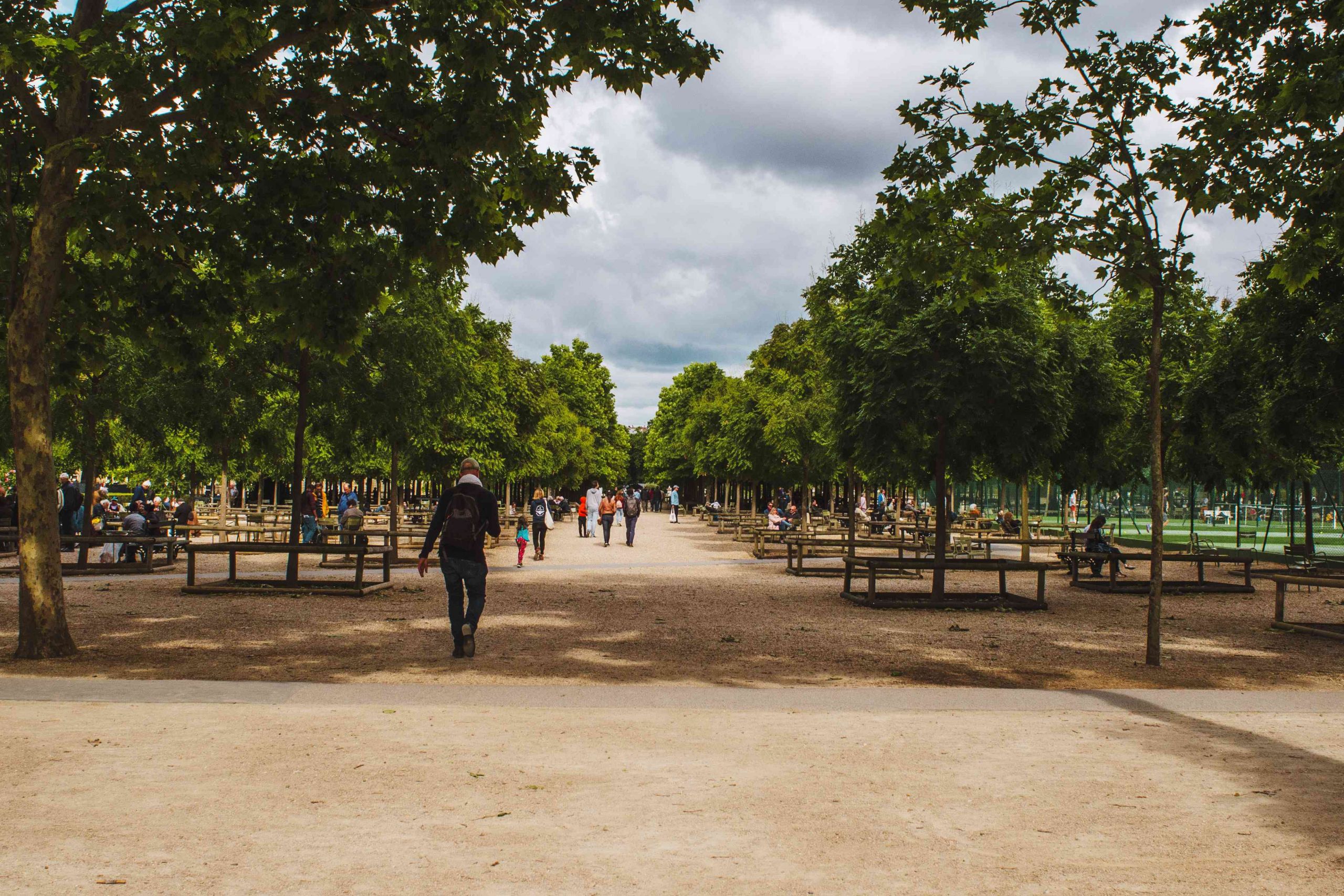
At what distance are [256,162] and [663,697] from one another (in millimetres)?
6967

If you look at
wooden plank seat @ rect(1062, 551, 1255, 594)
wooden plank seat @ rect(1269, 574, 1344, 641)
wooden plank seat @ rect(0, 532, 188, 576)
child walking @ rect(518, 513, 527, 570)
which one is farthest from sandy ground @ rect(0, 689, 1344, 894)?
child walking @ rect(518, 513, 527, 570)

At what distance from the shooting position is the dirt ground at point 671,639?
10359mm

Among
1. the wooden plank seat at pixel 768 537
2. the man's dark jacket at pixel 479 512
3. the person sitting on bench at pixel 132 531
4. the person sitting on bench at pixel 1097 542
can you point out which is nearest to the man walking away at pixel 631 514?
the wooden plank seat at pixel 768 537

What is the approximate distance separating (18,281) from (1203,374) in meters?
18.3

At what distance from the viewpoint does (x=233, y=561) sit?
1767 cm

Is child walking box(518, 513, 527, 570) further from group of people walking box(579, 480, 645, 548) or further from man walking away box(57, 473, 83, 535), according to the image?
man walking away box(57, 473, 83, 535)

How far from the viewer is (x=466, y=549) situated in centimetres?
1091

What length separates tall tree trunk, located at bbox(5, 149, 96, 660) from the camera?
10539 mm

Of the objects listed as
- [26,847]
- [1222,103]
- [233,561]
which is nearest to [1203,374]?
[1222,103]

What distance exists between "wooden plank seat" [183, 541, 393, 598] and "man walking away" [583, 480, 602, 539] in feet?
71.6

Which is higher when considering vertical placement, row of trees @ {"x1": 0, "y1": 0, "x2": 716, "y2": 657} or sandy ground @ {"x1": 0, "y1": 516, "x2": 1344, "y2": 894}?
row of trees @ {"x1": 0, "y1": 0, "x2": 716, "y2": 657}

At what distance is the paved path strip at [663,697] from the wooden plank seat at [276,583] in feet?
24.4

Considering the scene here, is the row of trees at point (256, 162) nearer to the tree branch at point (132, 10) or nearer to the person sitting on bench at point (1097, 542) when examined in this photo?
the tree branch at point (132, 10)

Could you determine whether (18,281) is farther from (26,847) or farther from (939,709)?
(939,709)
